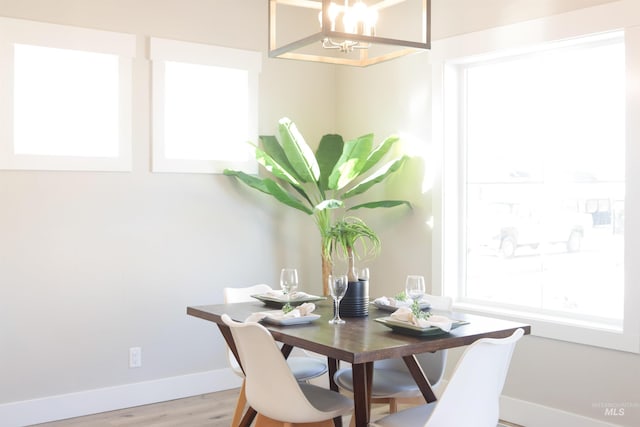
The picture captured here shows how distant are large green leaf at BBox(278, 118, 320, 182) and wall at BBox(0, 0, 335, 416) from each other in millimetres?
410

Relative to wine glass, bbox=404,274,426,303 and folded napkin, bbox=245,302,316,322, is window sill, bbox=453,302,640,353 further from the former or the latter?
folded napkin, bbox=245,302,316,322

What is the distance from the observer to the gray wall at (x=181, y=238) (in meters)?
4.27

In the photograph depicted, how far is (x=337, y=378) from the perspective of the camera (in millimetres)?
3605

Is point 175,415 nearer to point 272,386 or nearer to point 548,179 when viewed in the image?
point 272,386

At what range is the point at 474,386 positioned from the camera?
8.70 feet

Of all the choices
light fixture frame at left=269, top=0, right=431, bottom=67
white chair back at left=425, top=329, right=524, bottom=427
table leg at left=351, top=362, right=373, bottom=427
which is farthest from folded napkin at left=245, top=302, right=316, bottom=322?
light fixture frame at left=269, top=0, right=431, bottom=67

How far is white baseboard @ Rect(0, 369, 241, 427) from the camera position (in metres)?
4.30

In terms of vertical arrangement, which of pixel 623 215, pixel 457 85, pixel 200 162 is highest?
pixel 457 85

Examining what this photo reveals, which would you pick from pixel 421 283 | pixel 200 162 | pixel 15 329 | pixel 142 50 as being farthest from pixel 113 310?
pixel 421 283

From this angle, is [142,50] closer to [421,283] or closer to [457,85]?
[457,85]

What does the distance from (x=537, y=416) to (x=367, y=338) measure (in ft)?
6.19

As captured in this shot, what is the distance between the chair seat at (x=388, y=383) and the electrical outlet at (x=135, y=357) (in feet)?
5.37

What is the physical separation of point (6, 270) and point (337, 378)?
2.04 metres

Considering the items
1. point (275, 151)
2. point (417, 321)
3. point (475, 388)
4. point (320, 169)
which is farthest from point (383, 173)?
point (475, 388)
